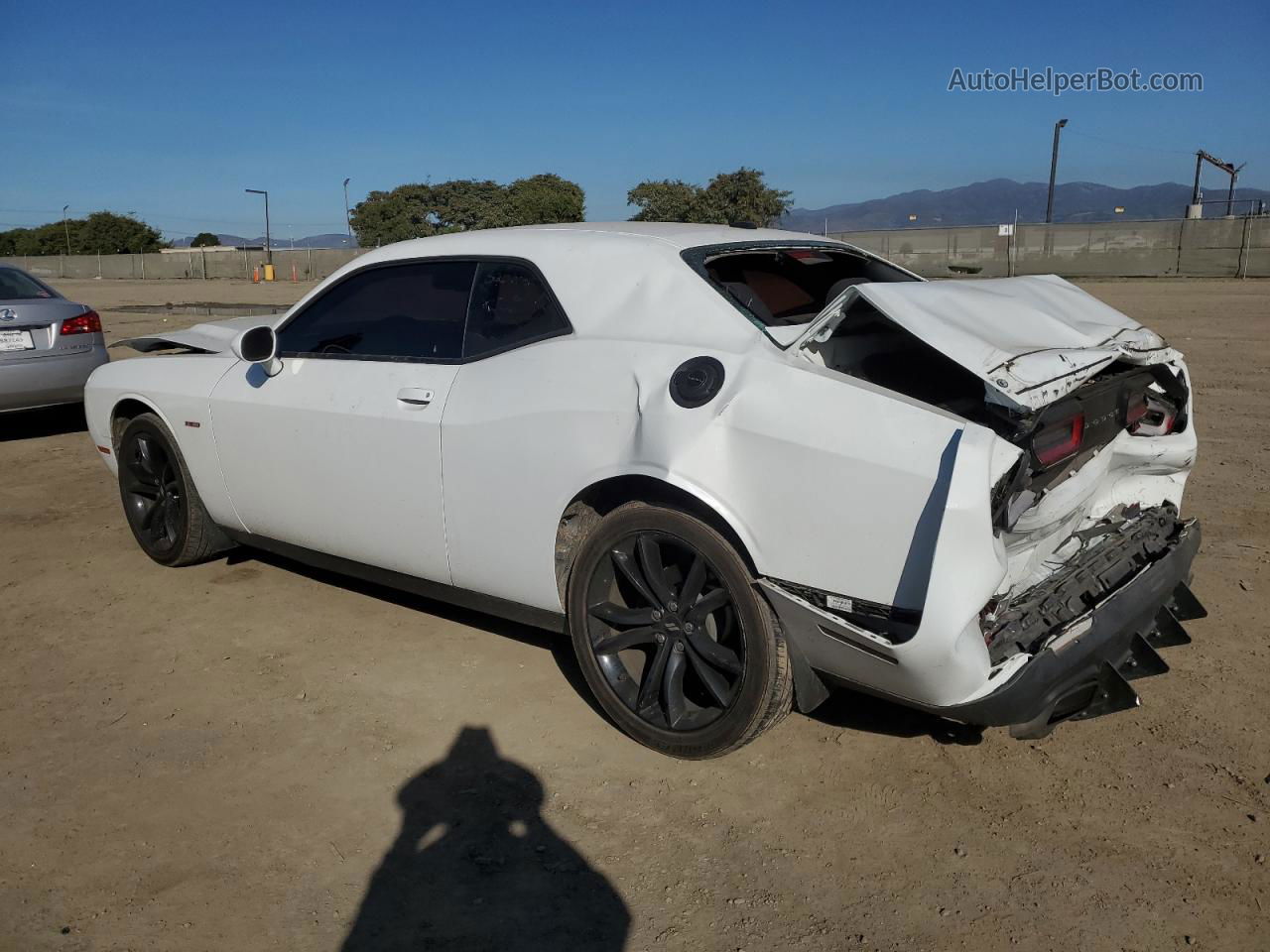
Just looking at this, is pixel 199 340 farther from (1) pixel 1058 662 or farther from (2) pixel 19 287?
(2) pixel 19 287

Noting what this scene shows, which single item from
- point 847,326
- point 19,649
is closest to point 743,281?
point 847,326

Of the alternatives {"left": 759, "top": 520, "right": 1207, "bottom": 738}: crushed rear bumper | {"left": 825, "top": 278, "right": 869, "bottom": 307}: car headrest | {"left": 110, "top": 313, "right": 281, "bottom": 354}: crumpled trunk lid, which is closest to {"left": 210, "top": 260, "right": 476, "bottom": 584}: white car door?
{"left": 110, "top": 313, "right": 281, "bottom": 354}: crumpled trunk lid

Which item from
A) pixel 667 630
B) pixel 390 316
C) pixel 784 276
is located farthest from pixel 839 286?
pixel 390 316

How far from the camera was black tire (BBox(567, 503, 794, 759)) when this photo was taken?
10.3ft

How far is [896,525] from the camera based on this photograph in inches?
110

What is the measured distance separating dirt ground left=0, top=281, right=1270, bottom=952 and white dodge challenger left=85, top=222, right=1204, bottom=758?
0.89 ft

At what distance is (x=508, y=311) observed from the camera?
3834 millimetres

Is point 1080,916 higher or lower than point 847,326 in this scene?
lower

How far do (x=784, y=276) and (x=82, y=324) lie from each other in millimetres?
6922

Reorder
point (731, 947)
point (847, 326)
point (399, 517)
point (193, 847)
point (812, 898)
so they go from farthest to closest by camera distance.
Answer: point (399, 517) < point (847, 326) < point (193, 847) < point (812, 898) < point (731, 947)

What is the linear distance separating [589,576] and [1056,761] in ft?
5.34

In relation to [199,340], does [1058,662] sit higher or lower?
lower

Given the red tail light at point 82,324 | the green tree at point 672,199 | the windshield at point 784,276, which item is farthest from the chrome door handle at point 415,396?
the green tree at point 672,199

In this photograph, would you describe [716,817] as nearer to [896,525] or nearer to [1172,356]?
[896,525]
